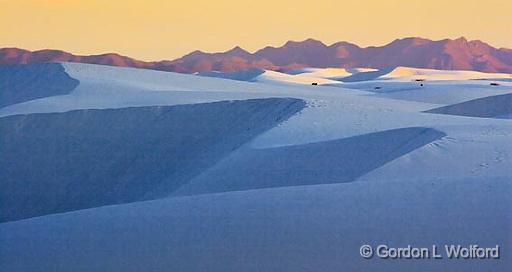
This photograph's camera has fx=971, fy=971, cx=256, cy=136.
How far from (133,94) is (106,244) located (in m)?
18.6

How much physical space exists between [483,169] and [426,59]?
12136 cm

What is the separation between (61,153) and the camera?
21906mm

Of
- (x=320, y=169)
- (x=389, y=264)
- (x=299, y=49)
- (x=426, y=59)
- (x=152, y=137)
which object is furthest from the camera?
(x=299, y=49)

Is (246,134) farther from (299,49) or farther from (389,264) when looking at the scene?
(299,49)

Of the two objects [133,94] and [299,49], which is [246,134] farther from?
[299,49]

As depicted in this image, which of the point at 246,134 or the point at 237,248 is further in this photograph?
the point at 246,134

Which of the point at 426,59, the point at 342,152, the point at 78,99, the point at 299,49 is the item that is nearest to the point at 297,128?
the point at 342,152

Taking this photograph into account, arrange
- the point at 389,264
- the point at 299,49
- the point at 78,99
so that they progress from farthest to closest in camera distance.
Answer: the point at 299,49, the point at 78,99, the point at 389,264

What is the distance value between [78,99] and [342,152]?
12.3m

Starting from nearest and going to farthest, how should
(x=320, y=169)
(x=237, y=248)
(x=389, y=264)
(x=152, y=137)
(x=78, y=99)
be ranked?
1. (x=389, y=264)
2. (x=237, y=248)
3. (x=320, y=169)
4. (x=152, y=137)
5. (x=78, y=99)

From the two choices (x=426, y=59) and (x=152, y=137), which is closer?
(x=152, y=137)

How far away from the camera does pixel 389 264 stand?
27.2ft

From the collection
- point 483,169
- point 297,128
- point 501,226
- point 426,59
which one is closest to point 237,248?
point 501,226

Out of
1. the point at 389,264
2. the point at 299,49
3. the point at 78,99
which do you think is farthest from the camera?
the point at 299,49
